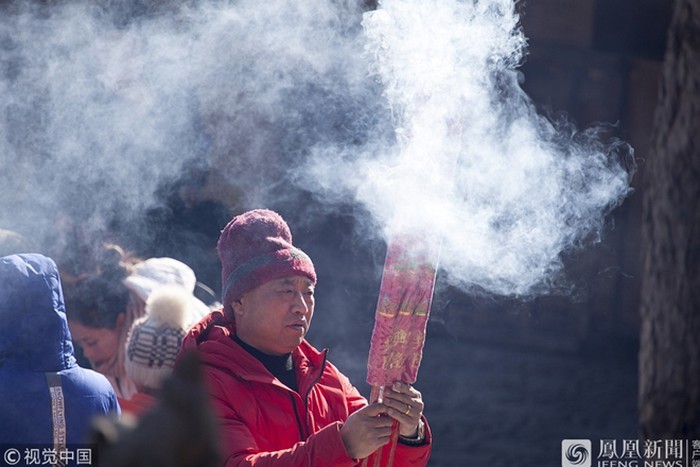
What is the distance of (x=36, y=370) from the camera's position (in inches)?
126

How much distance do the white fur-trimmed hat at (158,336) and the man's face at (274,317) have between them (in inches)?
30.7

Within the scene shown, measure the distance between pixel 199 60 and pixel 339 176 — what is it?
55.0 inches

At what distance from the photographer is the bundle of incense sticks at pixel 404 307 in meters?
3.08

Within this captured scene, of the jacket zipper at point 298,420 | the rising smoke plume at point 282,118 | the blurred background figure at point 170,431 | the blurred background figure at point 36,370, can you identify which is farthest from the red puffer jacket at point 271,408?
the blurred background figure at point 170,431

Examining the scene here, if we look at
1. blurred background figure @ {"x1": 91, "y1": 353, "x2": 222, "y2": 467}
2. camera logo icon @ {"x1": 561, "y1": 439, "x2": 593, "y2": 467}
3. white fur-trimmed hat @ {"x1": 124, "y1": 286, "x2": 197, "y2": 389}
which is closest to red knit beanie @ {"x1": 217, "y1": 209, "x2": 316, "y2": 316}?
white fur-trimmed hat @ {"x1": 124, "y1": 286, "x2": 197, "y2": 389}

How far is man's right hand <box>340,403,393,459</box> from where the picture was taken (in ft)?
9.23

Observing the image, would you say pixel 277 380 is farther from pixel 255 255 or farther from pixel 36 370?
pixel 36 370

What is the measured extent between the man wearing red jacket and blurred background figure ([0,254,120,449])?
430 millimetres

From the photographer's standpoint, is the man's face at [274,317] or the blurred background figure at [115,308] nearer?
the man's face at [274,317]

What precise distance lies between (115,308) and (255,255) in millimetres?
1566

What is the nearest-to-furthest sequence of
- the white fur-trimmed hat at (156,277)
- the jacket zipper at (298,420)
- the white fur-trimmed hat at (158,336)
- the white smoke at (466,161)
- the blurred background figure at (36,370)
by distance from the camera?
the jacket zipper at (298,420), the blurred background figure at (36,370), the white smoke at (466,161), the white fur-trimmed hat at (158,336), the white fur-trimmed hat at (156,277)

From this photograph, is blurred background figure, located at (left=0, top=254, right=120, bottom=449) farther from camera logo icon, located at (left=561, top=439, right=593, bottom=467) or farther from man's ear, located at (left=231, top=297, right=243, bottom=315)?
camera logo icon, located at (left=561, top=439, right=593, bottom=467)

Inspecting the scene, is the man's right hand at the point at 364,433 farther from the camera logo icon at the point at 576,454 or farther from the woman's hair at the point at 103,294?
the camera logo icon at the point at 576,454

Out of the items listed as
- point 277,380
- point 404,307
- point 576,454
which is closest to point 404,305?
point 404,307
